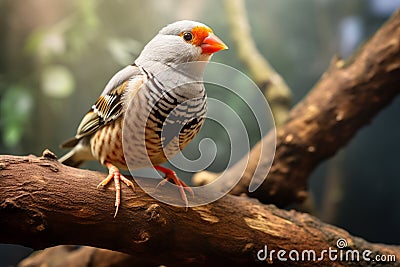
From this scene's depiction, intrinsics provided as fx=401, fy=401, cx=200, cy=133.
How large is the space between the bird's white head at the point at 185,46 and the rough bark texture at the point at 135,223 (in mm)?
584

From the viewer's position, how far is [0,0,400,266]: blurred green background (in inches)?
116

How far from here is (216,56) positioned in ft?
9.29

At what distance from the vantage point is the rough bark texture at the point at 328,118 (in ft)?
7.87

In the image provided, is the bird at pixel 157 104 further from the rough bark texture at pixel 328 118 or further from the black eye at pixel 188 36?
the rough bark texture at pixel 328 118

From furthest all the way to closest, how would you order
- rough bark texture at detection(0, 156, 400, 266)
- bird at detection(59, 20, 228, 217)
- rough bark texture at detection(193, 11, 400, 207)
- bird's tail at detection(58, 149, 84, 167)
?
rough bark texture at detection(193, 11, 400, 207) → bird's tail at detection(58, 149, 84, 167) → bird at detection(59, 20, 228, 217) → rough bark texture at detection(0, 156, 400, 266)

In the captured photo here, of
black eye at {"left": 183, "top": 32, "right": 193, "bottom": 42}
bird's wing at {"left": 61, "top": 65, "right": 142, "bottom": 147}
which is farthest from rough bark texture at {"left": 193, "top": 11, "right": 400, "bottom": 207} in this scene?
black eye at {"left": 183, "top": 32, "right": 193, "bottom": 42}

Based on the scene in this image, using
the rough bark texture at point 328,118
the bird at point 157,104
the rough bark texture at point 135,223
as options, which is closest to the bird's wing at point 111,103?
the bird at point 157,104

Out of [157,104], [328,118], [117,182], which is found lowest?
[117,182]

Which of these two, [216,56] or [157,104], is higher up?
[216,56]

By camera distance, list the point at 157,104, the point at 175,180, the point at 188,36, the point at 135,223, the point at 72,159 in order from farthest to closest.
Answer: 1. the point at 72,159
2. the point at 175,180
3. the point at 188,36
4. the point at 157,104
5. the point at 135,223

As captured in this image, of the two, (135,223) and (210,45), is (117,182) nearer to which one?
(135,223)

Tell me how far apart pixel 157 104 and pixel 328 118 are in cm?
128

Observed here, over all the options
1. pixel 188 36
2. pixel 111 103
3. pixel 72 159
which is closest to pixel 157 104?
pixel 111 103

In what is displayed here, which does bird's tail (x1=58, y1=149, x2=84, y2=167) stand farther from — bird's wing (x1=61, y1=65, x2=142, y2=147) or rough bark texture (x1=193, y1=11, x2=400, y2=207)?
rough bark texture (x1=193, y1=11, x2=400, y2=207)
